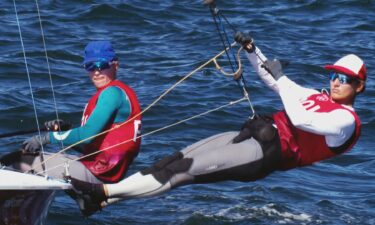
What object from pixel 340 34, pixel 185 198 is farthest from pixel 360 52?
pixel 185 198

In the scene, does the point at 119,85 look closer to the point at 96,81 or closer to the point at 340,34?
the point at 96,81

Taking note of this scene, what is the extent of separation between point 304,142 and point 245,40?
772 mm

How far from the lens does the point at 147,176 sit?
7.60 meters

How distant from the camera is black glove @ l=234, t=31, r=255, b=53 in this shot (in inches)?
299

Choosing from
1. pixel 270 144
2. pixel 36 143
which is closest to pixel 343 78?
pixel 270 144

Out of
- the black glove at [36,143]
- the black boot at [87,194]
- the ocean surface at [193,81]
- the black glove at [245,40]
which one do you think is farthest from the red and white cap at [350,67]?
the ocean surface at [193,81]

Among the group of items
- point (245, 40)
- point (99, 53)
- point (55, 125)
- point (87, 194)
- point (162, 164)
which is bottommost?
point (87, 194)

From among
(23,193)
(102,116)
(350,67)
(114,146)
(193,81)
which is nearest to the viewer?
(23,193)

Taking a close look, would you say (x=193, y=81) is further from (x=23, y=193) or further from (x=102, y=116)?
(x=23, y=193)

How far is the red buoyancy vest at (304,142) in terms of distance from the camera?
768 cm

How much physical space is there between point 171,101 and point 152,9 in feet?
13.9

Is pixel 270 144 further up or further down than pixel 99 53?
further down

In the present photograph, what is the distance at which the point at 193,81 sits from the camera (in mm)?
13859

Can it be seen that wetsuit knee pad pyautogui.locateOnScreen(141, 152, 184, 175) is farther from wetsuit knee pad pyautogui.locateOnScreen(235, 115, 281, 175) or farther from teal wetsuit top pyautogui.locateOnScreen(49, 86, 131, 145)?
wetsuit knee pad pyautogui.locateOnScreen(235, 115, 281, 175)
